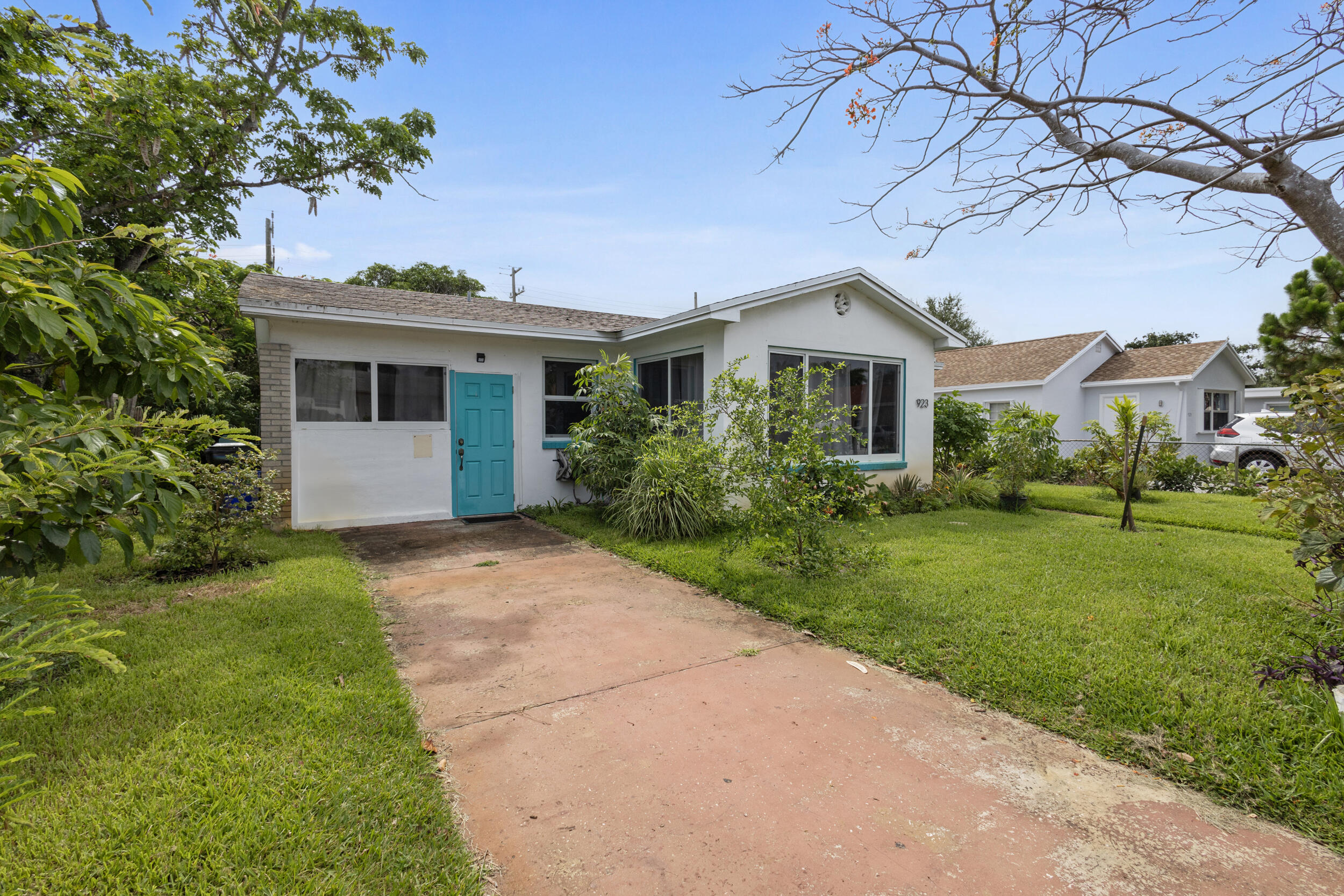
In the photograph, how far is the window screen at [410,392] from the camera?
8734 millimetres

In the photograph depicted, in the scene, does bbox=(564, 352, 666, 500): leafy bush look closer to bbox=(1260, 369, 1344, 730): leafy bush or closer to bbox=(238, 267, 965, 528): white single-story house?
bbox=(238, 267, 965, 528): white single-story house

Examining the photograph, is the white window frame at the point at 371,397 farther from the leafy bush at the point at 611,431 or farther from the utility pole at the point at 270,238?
the utility pole at the point at 270,238

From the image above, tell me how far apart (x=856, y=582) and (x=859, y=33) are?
4.10 meters

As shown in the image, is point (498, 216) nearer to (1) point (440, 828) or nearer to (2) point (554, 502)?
(2) point (554, 502)

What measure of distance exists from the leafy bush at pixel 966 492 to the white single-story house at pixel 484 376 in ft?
1.57

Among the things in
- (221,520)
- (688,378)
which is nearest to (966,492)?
(688,378)

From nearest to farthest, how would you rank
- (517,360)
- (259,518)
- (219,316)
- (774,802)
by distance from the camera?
(774,802) → (259,518) → (517,360) → (219,316)

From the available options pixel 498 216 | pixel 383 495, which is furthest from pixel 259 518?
pixel 498 216

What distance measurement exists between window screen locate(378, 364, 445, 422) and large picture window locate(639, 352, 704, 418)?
3174mm

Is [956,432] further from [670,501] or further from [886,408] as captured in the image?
[670,501]

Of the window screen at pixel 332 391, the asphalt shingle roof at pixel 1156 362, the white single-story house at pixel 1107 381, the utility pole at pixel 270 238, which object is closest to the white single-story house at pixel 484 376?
the window screen at pixel 332 391

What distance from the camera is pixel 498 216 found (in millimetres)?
12766

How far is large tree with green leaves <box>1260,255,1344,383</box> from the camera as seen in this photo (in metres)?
10.0

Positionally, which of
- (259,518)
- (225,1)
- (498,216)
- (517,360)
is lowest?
(259,518)
